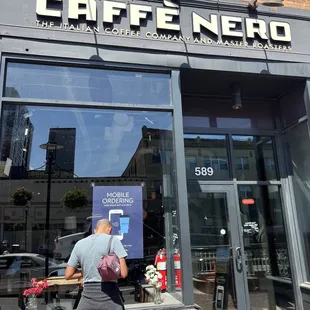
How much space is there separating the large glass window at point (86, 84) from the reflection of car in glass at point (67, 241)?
1817 mm

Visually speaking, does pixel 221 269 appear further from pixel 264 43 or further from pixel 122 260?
pixel 264 43

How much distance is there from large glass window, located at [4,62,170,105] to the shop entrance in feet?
2.69

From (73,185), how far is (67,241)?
2.89 feet

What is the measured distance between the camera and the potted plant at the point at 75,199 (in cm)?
534

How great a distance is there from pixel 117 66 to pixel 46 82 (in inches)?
40.7

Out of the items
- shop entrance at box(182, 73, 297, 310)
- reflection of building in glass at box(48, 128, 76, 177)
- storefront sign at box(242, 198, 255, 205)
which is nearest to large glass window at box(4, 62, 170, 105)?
shop entrance at box(182, 73, 297, 310)

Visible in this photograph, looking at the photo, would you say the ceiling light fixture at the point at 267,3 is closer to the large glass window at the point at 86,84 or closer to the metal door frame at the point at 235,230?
the large glass window at the point at 86,84

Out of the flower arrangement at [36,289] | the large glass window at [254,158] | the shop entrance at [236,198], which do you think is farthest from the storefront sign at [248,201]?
the flower arrangement at [36,289]

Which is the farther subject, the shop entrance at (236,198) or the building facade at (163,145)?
the shop entrance at (236,198)

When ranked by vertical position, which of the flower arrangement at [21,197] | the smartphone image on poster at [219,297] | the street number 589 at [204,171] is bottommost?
the smartphone image on poster at [219,297]

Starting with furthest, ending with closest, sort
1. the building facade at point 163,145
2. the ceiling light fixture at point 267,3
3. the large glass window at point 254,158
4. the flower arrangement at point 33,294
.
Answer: the large glass window at point 254,158, the ceiling light fixture at point 267,3, the building facade at point 163,145, the flower arrangement at point 33,294

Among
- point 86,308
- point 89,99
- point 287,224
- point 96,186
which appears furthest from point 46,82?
point 287,224

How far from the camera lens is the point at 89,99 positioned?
16.3 ft

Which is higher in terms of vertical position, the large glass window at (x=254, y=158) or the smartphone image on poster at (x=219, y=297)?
the large glass window at (x=254, y=158)
